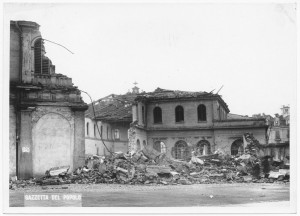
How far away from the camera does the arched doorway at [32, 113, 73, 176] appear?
19.3 metres

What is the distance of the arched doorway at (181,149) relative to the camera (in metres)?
27.6

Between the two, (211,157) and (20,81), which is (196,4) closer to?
(20,81)

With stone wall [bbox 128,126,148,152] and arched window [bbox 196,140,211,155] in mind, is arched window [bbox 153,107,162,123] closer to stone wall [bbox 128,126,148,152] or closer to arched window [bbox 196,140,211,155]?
stone wall [bbox 128,126,148,152]

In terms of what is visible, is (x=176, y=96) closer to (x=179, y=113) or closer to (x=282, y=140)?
(x=179, y=113)

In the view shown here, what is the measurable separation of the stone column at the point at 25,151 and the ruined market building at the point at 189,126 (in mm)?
6963

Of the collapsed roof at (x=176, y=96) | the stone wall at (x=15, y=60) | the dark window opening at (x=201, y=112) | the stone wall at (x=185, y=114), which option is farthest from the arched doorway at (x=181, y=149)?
the stone wall at (x=15, y=60)

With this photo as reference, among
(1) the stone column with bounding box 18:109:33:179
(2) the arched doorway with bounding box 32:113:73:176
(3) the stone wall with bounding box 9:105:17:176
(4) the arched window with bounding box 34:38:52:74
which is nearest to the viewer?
(3) the stone wall with bounding box 9:105:17:176

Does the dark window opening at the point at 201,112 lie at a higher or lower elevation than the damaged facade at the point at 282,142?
higher

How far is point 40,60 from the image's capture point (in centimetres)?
2002

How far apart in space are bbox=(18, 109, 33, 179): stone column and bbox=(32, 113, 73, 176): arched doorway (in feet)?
0.62

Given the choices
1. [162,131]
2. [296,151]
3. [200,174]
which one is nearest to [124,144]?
[162,131]

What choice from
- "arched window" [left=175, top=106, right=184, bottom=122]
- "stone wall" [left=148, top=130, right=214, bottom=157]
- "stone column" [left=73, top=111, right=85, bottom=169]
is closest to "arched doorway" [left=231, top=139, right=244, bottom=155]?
"stone wall" [left=148, top=130, right=214, bottom=157]

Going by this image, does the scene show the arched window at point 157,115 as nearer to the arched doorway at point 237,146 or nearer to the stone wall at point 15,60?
the arched doorway at point 237,146

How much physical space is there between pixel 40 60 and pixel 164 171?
7432 mm
